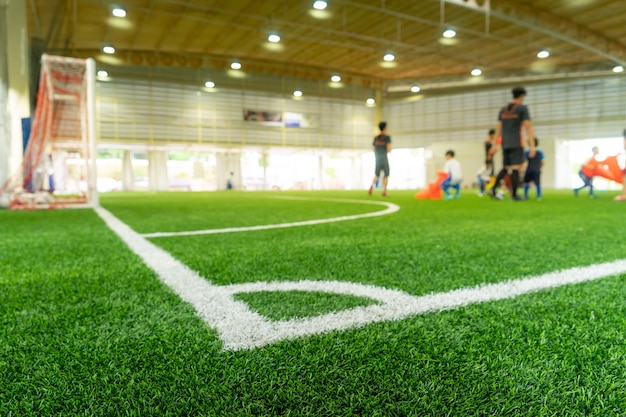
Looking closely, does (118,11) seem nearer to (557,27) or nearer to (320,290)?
(557,27)

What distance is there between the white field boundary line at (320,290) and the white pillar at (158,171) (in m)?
29.3

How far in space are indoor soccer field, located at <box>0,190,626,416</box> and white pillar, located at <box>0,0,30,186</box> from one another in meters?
7.91

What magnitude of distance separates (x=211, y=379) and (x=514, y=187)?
896cm

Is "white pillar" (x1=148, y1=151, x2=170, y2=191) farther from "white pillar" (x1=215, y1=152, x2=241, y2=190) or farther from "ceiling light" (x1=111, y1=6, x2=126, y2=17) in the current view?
"ceiling light" (x1=111, y1=6, x2=126, y2=17)

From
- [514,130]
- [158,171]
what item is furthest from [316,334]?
Answer: [158,171]

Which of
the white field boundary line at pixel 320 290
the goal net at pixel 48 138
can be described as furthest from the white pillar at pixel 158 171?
the white field boundary line at pixel 320 290

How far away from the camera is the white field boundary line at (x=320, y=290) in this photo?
1.29 metres

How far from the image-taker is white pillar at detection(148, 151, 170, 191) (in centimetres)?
2972

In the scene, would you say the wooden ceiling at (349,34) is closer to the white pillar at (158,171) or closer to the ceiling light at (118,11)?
the ceiling light at (118,11)

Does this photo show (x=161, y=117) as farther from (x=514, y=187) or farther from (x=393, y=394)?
(x=393, y=394)

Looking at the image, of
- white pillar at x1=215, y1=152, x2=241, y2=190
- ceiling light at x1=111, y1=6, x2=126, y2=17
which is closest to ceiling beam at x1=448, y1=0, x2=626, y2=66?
ceiling light at x1=111, y1=6, x2=126, y2=17

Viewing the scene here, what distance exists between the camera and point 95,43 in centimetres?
2395

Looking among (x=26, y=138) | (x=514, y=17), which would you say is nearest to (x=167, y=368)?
(x=26, y=138)

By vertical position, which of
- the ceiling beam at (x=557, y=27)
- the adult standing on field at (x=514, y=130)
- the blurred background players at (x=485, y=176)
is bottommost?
the blurred background players at (x=485, y=176)
